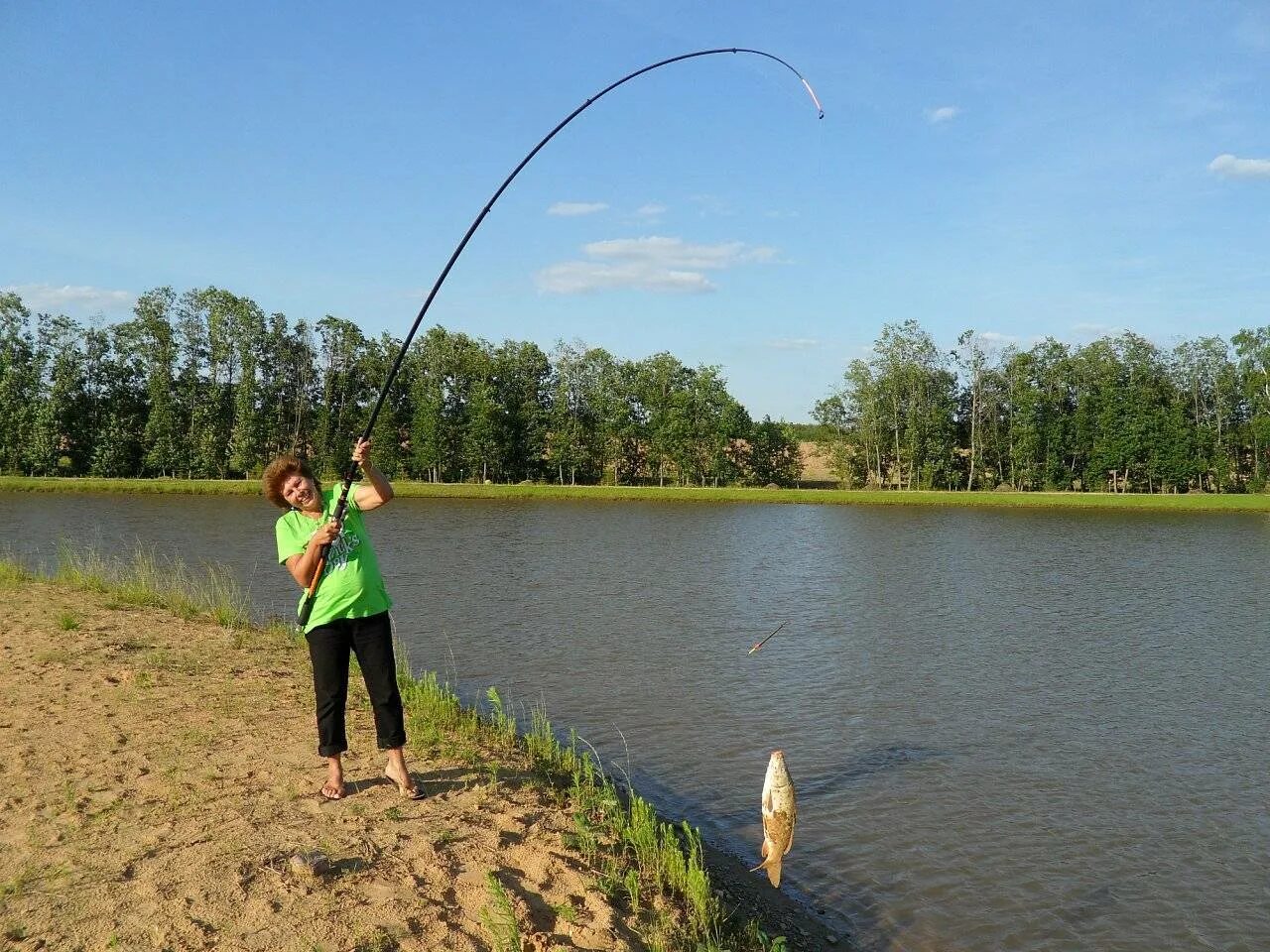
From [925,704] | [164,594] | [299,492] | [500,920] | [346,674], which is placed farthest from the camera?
[164,594]

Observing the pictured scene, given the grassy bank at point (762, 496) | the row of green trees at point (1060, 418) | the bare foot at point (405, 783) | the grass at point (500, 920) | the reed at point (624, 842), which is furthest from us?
the row of green trees at point (1060, 418)

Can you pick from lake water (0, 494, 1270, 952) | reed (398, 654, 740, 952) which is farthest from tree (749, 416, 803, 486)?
reed (398, 654, 740, 952)

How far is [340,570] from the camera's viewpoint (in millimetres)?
6109

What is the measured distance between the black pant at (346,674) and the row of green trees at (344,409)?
58.7 m

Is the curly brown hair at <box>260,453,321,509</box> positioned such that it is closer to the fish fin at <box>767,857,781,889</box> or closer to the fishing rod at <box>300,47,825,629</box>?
the fishing rod at <box>300,47,825,629</box>

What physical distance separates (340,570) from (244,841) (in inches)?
69.3

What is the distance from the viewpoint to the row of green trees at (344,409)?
62656 millimetres

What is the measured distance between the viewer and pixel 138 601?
→ 13969 mm

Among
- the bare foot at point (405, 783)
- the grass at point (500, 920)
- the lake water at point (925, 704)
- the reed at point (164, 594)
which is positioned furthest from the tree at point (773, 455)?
the grass at point (500, 920)

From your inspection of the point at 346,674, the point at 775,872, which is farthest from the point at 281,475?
the point at 775,872

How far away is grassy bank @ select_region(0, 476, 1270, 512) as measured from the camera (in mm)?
56812

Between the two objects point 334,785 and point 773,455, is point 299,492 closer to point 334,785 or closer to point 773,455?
point 334,785

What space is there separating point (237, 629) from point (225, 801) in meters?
7.21

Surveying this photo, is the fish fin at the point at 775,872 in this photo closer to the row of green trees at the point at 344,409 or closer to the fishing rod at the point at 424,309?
the fishing rod at the point at 424,309
